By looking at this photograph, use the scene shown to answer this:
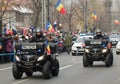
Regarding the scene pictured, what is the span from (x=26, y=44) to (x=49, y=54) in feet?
3.17

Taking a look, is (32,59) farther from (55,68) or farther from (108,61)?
(108,61)

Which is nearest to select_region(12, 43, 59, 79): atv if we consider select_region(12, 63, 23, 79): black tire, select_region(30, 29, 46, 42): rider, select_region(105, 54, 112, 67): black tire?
select_region(12, 63, 23, 79): black tire

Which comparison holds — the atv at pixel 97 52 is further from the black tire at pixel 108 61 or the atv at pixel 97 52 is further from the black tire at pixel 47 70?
the black tire at pixel 47 70

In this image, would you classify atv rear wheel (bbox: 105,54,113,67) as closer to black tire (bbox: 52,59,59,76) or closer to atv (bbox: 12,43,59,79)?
black tire (bbox: 52,59,59,76)

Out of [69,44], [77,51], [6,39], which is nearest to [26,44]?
[6,39]

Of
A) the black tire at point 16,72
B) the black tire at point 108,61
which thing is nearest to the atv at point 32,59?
the black tire at point 16,72

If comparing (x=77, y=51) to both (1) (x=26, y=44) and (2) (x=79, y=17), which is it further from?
(2) (x=79, y=17)

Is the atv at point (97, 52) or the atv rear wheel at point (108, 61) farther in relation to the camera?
the atv at point (97, 52)

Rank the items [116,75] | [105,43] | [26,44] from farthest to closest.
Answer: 1. [105,43]
2. [116,75]
3. [26,44]

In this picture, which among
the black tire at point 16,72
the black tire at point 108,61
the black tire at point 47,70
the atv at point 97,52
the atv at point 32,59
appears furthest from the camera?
the atv at point 97,52

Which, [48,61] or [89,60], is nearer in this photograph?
[48,61]

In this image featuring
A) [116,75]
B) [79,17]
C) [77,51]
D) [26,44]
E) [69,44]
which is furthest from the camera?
[79,17]

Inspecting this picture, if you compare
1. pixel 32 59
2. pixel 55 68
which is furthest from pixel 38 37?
pixel 55 68

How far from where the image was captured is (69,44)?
134ft
